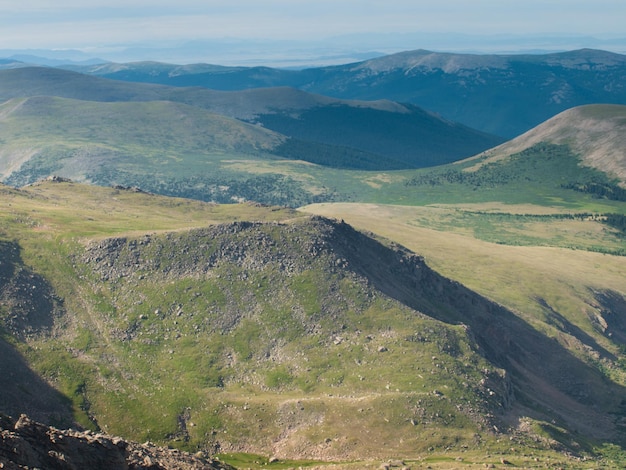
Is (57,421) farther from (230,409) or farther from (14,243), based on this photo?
(14,243)

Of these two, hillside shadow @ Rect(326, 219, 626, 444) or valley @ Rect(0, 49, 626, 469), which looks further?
hillside shadow @ Rect(326, 219, 626, 444)

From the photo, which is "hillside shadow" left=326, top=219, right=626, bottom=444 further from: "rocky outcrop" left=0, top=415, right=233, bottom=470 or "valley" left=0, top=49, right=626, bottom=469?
"rocky outcrop" left=0, top=415, right=233, bottom=470

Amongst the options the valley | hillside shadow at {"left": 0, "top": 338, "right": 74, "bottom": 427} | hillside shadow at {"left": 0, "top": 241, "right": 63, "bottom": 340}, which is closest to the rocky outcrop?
the valley

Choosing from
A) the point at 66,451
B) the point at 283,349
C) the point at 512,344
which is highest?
the point at 66,451

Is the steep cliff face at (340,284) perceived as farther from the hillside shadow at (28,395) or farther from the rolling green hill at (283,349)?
the hillside shadow at (28,395)

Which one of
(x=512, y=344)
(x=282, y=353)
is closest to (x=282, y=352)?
(x=282, y=353)

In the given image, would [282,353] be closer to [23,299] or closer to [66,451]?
[23,299]
